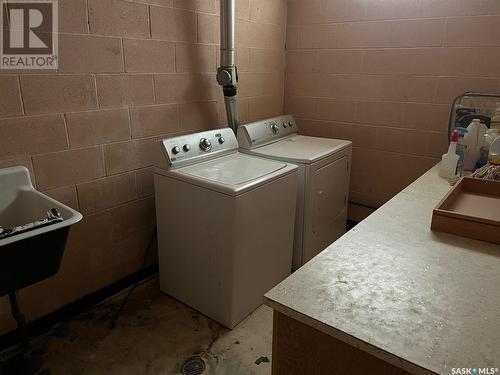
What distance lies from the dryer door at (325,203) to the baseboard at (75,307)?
1.09 m

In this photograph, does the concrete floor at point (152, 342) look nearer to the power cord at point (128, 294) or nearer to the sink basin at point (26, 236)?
the power cord at point (128, 294)

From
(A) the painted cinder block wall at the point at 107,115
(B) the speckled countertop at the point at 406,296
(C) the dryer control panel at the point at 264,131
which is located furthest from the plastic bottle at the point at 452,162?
(A) the painted cinder block wall at the point at 107,115

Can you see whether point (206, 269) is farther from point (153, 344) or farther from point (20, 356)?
point (20, 356)

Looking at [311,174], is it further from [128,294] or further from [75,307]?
[75,307]

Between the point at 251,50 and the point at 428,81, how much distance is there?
1.28m

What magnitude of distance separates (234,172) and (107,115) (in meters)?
0.76

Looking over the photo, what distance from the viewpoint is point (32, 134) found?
1759 mm

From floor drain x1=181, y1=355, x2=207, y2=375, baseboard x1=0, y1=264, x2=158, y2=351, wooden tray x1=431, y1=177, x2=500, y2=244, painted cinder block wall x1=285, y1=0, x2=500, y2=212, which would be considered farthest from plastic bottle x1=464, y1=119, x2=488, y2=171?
baseboard x1=0, y1=264, x2=158, y2=351

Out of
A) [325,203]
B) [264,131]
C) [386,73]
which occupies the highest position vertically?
[386,73]

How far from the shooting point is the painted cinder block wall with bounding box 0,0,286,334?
1.79 m

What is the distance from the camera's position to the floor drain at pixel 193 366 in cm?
179

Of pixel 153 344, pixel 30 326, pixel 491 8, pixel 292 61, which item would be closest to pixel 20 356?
pixel 30 326

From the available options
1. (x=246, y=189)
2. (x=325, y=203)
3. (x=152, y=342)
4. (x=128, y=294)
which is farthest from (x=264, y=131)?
(x=152, y=342)

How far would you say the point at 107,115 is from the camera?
2.04 m
